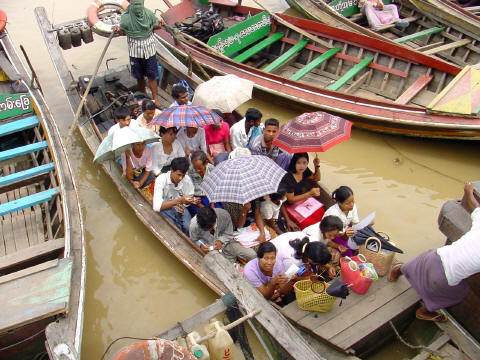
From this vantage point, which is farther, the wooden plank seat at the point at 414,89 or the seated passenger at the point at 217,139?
the wooden plank seat at the point at 414,89

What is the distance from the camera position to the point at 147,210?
4.62 m

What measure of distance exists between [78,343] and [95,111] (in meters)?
3.56

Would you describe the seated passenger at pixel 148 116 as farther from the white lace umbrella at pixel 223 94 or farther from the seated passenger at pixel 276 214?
the seated passenger at pixel 276 214

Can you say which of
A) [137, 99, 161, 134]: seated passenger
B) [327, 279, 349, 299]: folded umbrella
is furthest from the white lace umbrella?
[327, 279, 349, 299]: folded umbrella

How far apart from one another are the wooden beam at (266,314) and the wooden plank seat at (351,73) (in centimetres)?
450

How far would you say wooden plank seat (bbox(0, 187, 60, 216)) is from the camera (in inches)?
161

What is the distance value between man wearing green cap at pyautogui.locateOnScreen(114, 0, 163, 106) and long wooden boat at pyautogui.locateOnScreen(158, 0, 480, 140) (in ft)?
2.58

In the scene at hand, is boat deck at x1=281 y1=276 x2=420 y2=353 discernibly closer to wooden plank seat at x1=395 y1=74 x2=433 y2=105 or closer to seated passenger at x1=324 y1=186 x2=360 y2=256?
seated passenger at x1=324 y1=186 x2=360 y2=256

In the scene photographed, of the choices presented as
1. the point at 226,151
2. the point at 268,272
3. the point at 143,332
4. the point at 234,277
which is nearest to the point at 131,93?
the point at 226,151

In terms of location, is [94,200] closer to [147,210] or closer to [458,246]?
[147,210]

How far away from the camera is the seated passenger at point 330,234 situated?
3521 mm

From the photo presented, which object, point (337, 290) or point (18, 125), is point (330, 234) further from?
point (18, 125)

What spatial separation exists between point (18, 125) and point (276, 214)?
324cm

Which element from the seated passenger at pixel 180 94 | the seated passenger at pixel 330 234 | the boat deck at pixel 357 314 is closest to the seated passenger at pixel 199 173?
the seated passenger at pixel 180 94
